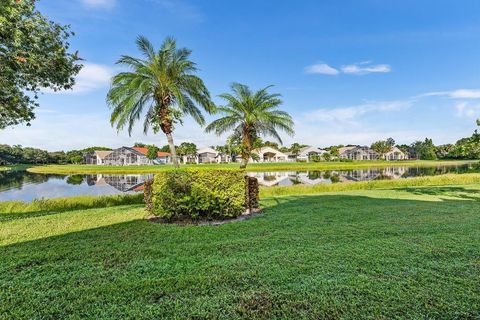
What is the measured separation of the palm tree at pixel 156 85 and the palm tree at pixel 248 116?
463cm

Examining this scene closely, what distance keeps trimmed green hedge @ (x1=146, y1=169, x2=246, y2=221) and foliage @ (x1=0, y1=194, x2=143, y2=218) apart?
18.2ft

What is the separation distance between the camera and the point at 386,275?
3.66m

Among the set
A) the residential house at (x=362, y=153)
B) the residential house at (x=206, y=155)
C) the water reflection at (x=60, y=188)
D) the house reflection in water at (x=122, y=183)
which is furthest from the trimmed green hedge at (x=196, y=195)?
the residential house at (x=362, y=153)

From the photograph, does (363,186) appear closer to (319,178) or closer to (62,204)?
(62,204)

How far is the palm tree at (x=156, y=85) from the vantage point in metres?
13.6

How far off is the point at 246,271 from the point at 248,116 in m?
15.4

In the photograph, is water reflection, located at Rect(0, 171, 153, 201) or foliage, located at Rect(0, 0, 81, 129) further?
water reflection, located at Rect(0, 171, 153, 201)

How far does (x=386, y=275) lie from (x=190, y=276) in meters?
2.44

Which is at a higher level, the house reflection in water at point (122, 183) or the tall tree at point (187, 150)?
the tall tree at point (187, 150)

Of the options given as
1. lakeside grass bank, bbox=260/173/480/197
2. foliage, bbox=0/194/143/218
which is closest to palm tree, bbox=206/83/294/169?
lakeside grass bank, bbox=260/173/480/197

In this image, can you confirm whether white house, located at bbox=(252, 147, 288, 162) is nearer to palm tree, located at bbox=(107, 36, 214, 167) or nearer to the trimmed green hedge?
palm tree, located at bbox=(107, 36, 214, 167)

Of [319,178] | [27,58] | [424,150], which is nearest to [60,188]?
[27,58]

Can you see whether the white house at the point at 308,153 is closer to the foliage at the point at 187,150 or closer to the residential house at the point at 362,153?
the residential house at the point at 362,153

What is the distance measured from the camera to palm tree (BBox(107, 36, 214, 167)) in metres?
13.6
